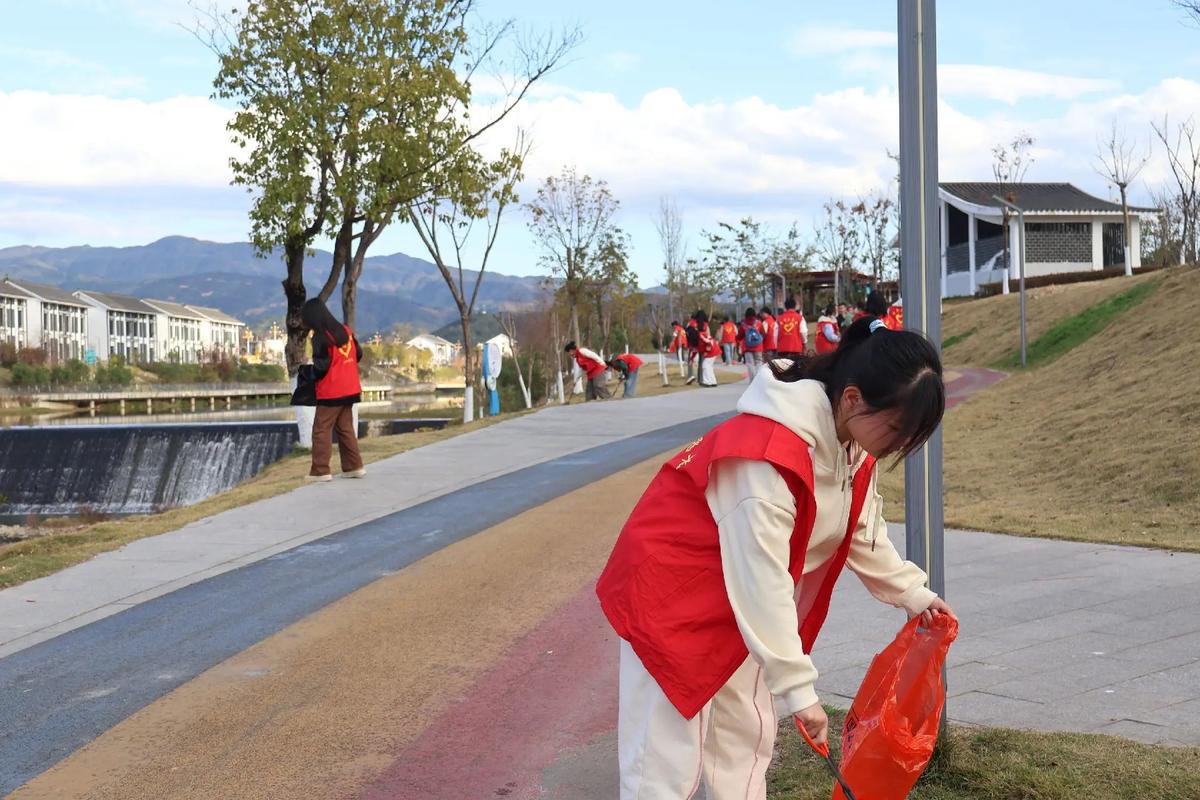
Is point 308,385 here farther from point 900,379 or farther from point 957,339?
point 957,339

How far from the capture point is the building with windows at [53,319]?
9444 centimetres

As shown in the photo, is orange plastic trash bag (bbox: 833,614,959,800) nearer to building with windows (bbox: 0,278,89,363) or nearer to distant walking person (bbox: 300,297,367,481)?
distant walking person (bbox: 300,297,367,481)

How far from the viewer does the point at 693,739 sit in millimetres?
2625

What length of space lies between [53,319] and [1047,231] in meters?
81.5

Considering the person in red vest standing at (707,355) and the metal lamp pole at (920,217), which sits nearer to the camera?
the metal lamp pole at (920,217)

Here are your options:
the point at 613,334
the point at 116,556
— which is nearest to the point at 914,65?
the point at 116,556

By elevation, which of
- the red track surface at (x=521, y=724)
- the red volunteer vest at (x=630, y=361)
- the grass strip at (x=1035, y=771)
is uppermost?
the red volunteer vest at (x=630, y=361)

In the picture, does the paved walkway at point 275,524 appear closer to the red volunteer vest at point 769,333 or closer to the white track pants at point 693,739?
the red volunteer vest at point 769,333

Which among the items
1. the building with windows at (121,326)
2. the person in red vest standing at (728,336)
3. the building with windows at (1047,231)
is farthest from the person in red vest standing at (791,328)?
the building with windows at (121,326)

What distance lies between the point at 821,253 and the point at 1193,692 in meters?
58.4

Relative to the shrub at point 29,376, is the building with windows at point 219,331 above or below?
above

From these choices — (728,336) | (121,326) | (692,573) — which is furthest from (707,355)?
(121,326)

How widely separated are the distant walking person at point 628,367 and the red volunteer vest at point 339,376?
40.6ft

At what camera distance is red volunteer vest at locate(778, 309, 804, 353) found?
22.4m
